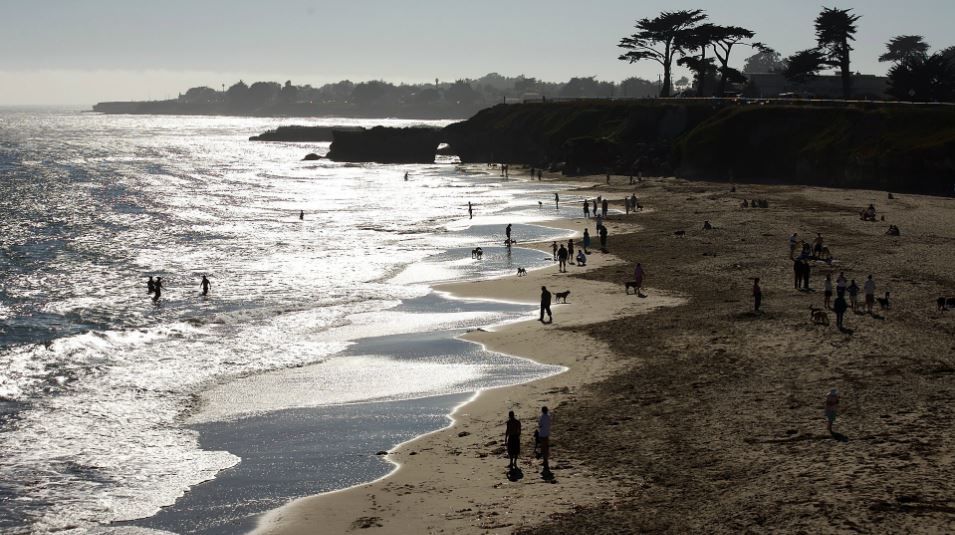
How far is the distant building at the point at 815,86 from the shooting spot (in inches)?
4279

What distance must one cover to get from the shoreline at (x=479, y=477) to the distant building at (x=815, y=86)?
8194cm

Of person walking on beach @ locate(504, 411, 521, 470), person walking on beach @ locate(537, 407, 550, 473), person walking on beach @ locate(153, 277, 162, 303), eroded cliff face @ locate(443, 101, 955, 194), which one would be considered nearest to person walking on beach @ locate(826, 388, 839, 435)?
person walking on beach @ locate(537, 407, 550, 473)

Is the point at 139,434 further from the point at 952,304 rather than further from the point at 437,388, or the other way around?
the point at 952,304

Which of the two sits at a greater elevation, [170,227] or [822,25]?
[822,25]

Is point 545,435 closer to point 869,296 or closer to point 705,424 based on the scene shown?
point 705,424

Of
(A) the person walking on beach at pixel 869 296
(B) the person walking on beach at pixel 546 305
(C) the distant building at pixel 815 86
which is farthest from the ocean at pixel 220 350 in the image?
(C) the distant building at pixel 815 86

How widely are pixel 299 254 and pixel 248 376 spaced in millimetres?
26503

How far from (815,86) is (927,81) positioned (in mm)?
29446

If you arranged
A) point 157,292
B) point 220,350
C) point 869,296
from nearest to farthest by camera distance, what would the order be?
point 869,296 < point 220,350 < point 157,292

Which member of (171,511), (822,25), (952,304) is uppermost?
(822,25)

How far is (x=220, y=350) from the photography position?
31.2 m

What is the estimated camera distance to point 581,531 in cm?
1516

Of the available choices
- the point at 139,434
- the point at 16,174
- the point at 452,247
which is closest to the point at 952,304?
the point at 139,434

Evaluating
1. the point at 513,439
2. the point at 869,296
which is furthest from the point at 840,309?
the point at 513,439
